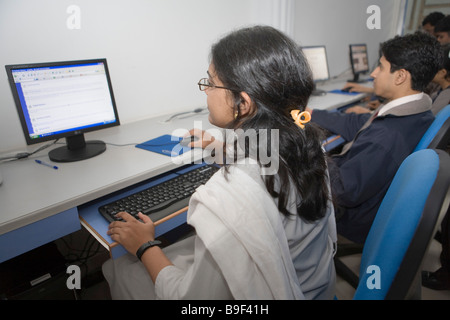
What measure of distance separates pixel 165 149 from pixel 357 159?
82 cm

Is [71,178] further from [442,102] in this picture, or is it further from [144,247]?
[442,102]

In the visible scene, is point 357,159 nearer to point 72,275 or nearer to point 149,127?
point 149,127

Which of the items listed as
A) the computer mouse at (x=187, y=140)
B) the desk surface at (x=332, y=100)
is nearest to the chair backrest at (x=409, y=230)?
the computer mouse at (x=187, y=140)

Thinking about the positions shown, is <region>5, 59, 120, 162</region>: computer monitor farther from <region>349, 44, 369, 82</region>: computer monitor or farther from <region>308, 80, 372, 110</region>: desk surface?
<region>349, 44, 369, 82</region>: computer monitor

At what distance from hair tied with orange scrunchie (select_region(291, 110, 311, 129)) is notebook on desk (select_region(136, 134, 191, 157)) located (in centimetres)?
60

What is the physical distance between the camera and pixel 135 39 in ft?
5.17

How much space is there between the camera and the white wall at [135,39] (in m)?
1.24

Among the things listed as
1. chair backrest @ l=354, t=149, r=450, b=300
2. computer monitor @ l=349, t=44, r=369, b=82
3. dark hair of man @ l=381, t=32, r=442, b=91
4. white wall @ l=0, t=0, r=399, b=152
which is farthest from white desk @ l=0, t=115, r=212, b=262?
computer monitor @ l=349, t=44, r=369, b=82

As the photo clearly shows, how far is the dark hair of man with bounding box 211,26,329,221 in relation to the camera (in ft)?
2.21

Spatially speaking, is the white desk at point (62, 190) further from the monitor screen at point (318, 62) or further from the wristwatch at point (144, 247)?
the monitor screen at point (318, 62)

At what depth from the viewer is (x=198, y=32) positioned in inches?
73.2

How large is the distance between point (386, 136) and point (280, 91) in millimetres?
708

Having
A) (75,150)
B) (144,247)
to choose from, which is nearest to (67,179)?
(75,150)

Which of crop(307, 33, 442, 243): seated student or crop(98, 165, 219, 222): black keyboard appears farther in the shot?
crop(307, 33, 442, 243): seated student
